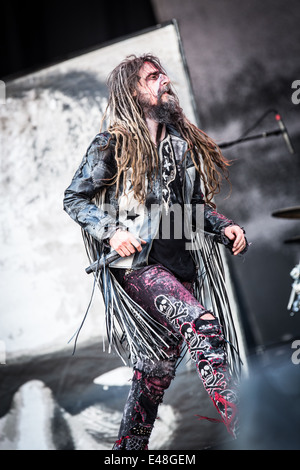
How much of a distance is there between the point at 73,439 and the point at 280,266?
195 centimetres

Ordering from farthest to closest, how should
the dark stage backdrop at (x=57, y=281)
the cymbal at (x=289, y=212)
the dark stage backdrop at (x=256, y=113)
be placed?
the dark stage backdrop at (x=256, y=113) < the dark stage backdrop at (x=57, y=281) < the cymbal at (x=289, y=212)

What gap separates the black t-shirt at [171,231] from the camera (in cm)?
143

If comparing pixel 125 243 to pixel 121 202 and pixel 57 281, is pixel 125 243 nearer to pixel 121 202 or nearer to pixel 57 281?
pixel 121 202

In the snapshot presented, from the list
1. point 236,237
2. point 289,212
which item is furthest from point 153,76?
point 289,212

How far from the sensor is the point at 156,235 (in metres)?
1.42

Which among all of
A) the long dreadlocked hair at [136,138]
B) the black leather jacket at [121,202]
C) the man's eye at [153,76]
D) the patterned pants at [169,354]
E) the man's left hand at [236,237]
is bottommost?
the patterned pants at [169,354]

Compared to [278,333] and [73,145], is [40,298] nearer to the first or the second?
[73,145]

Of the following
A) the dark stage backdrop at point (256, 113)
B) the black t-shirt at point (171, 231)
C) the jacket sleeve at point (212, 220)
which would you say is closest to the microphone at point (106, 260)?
the black t-shirt at point (171, 231)

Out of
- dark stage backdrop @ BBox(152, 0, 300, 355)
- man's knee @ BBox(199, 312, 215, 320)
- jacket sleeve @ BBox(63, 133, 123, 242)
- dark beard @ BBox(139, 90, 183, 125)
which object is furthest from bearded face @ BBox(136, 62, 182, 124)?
dark stage backdrop @ BBox(152, 0, 300, 355)

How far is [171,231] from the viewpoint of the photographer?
4.76 feet

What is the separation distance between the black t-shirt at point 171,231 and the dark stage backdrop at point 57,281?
0.76 metres

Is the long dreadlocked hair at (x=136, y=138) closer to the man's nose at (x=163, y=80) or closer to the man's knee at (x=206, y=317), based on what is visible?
the man's nose at (x=163, y=80)
